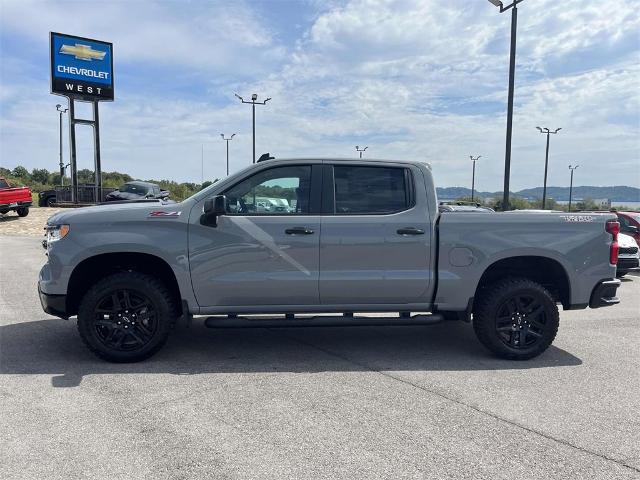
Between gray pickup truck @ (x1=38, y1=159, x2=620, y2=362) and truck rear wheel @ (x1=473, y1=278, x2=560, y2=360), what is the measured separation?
0.01 metres

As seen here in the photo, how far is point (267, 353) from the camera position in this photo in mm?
5188

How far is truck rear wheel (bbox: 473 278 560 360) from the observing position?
196 inches

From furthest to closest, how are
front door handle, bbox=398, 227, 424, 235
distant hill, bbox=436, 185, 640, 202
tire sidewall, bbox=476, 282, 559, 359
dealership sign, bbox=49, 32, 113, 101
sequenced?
distant hill, bbox=436, 185, 640, 202, dealership sign, bbox=49, 32, 113, 101, tire sidewall, bbox=476, 282, 559, 359, front door handle, bbox=398, 227, 424, 235

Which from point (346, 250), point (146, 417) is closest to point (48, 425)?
point (146, 417)

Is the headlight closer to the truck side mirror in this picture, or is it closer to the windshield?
the truck side mirror

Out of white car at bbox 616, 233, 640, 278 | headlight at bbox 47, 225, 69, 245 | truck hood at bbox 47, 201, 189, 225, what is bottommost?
white car at bbox 616, 233, 640, 278

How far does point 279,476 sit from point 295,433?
537 millimetres

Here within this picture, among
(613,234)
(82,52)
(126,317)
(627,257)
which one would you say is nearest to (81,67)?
(82,52)

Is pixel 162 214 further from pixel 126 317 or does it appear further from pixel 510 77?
pixel 510 77

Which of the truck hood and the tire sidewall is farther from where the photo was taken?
the tire sidewall

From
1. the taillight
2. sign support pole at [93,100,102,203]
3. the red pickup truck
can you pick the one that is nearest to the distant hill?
sign support pole at [93,100,102,203]

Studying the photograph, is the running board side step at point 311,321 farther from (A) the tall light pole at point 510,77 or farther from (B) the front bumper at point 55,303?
(A) the tall light pole at point 510,77

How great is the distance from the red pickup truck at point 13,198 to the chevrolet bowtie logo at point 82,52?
954 centimetres

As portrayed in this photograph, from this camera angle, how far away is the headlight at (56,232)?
469 centimetres
